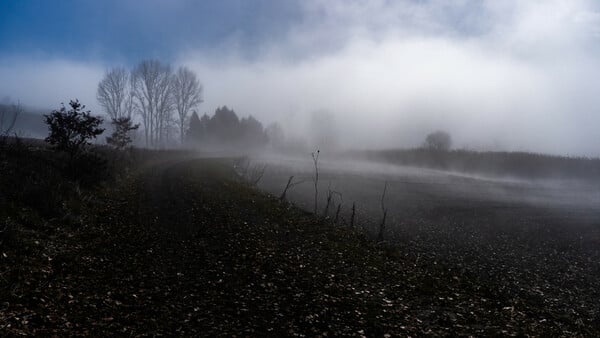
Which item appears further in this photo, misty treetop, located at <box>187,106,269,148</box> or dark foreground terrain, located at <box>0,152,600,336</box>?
misty treetop, located at <box>187,106,269,148</box>

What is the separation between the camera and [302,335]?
852cm

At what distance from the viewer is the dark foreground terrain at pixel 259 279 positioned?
28.9ft

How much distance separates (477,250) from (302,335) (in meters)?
15.0

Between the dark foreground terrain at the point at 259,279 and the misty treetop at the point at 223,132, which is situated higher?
the misty treetop at the point at 223,132

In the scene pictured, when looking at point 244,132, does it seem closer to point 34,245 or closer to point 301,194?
point 301,194

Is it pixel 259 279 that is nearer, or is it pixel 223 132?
pixel 259 279

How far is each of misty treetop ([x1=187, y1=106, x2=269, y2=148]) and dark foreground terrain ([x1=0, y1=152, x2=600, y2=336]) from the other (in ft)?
298

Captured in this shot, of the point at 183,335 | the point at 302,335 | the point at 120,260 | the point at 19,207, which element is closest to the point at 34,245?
the point at 120,260

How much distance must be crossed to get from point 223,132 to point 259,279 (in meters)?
102

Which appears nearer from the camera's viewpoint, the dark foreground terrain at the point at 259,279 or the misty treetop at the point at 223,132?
the dark foreground terrain at the point at 259,279

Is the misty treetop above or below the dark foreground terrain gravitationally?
above

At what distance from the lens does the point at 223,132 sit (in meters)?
111

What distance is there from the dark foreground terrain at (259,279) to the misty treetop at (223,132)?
3571 inches

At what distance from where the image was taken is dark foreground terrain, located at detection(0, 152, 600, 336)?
8.81 meters
